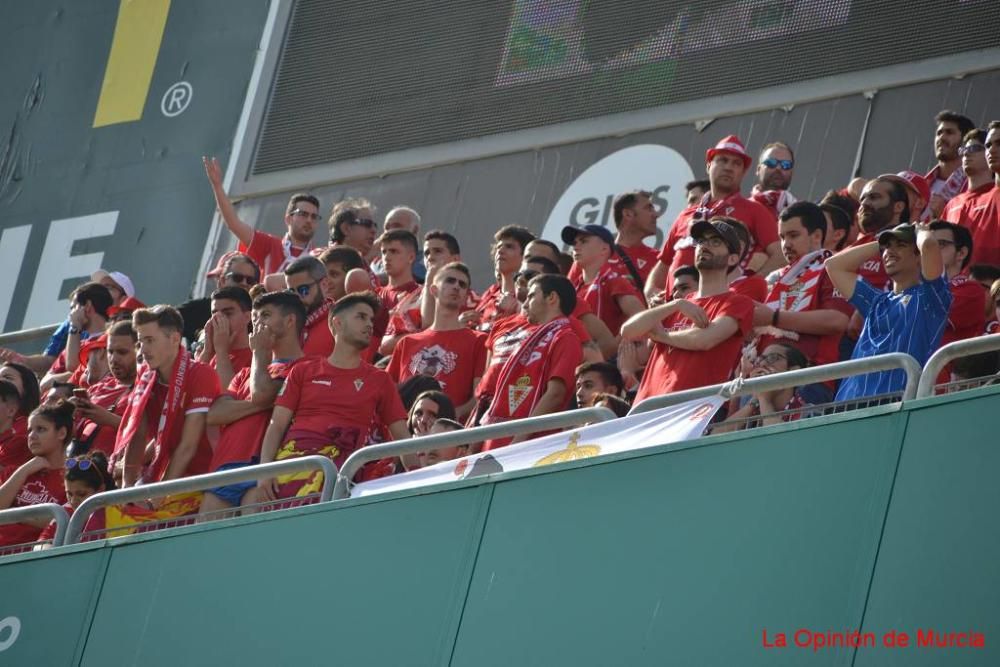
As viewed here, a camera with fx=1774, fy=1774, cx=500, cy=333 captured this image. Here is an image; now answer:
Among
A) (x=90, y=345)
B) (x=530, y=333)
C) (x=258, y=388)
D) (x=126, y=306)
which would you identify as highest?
(x=126, y=306)

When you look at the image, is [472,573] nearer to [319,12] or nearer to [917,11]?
[917,11]

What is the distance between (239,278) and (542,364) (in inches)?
124

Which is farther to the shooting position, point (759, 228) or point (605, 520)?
point (759, 228)

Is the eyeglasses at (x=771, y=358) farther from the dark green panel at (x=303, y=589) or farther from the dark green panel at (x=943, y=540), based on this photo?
the dark green panel at (x=943, y=540)

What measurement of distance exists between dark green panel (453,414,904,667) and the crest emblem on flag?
3.64 ft

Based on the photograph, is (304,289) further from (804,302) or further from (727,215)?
(804,302)

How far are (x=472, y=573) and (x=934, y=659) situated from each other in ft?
6.39

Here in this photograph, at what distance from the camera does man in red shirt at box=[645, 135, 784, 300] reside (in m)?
8.62

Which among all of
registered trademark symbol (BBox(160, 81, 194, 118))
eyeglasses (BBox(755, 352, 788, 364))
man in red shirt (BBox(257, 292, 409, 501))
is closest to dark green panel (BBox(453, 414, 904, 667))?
eyeglasses (BBox(755, 352, 788, 364))

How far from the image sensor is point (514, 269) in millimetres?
9102

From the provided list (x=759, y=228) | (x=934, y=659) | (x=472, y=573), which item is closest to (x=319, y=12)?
(x=759, y=228)

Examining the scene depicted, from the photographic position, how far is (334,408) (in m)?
7.66

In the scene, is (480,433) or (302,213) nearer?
(480,433)

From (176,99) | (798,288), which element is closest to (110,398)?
(798,288)
